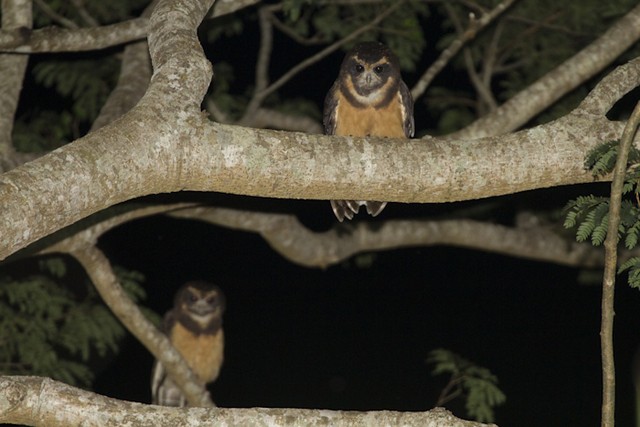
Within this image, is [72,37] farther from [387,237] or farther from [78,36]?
[387,237]

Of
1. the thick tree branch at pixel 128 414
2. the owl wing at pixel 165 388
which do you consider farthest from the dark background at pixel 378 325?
the thick tree branch at pixel 128 414

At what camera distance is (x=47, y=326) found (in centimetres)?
743

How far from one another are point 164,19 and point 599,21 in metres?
5.41

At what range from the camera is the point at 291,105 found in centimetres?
946

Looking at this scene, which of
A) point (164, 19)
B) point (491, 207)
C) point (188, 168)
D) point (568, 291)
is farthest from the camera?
point (568, 291)

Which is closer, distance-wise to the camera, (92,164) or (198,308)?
(92,164)

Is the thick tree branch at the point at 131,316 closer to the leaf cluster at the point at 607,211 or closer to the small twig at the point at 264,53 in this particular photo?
the small twig at the point at 264,53

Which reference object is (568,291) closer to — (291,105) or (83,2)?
(291,105)

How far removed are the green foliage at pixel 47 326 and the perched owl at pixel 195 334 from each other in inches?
66.7

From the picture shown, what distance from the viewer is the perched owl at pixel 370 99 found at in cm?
620

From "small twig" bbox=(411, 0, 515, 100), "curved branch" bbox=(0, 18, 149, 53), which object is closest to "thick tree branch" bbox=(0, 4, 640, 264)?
"curved branch" bbox=(0, 18, 149, 53)

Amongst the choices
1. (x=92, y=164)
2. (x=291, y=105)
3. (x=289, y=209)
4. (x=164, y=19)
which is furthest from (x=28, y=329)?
(x=92, y=164)

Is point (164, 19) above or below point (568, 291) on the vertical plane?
below

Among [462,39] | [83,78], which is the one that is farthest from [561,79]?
[83,78]
